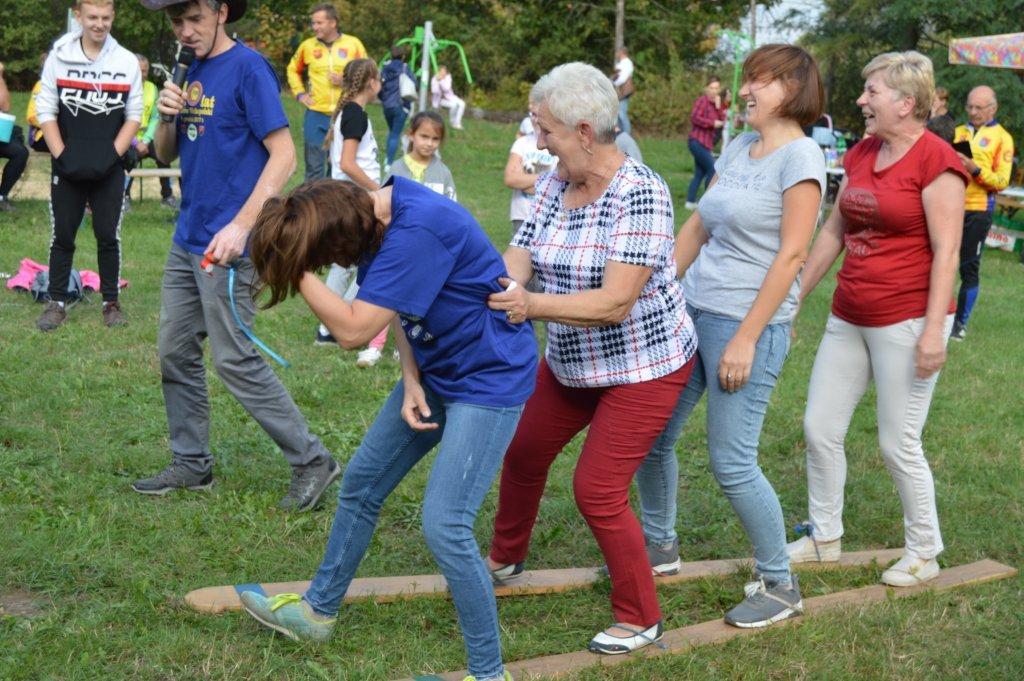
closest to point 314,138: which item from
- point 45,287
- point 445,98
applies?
point 45,287

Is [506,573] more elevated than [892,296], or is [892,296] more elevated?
[892,296]

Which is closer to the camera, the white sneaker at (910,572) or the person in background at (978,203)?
the white sneaker at (910,572)

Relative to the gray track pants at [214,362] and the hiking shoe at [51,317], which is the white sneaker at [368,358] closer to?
the hiking shoe at [51,317]

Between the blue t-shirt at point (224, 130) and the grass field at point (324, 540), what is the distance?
121 cm

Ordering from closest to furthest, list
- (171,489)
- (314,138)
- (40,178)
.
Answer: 1. (171,489)
2. (314,138)
3. (40,178)

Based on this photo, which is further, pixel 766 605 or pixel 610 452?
pixel 766 605

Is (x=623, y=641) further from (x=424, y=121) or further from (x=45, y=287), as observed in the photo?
(x=45, y=287)

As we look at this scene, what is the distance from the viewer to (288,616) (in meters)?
3.66

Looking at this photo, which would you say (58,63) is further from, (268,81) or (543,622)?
(543,622)

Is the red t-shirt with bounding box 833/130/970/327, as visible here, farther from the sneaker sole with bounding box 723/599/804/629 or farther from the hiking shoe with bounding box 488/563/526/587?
the hiking shoe with bounding box 488/563/526/587

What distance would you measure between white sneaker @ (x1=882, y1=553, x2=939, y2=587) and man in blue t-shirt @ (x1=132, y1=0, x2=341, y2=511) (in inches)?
90.4

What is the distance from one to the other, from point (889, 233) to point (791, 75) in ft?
2.73

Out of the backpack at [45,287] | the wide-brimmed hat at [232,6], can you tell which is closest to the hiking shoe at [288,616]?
the wide-brimmed hat at [232,6]

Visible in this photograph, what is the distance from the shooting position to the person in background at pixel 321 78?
39.9ft
